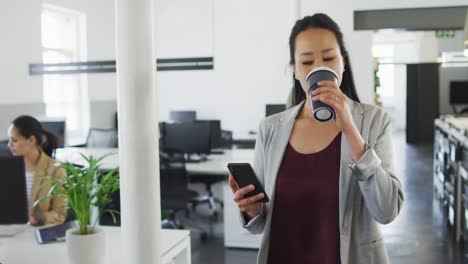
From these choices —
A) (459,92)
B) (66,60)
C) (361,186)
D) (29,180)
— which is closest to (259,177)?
(361,186)

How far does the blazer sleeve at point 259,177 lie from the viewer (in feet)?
5.28

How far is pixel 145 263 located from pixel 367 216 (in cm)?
90

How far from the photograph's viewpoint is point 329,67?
150 centimetres

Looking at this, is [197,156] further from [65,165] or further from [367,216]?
[367,216]

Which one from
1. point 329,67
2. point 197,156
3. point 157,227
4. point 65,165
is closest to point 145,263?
point 157,227

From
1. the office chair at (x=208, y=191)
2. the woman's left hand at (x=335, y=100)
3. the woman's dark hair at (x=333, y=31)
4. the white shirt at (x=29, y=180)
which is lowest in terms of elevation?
the office chair at (x=208, y=191)

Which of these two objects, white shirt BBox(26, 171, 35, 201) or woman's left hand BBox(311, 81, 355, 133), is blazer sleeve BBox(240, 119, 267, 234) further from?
white shirt BBox(26, 171, 35, 201)

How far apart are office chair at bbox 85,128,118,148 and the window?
1.40 meters

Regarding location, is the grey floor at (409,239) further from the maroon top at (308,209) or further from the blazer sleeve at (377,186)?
the blazer sleeve at (377,186)

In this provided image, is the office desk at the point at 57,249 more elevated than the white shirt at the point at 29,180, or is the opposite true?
the white shirt at the point at 29,180

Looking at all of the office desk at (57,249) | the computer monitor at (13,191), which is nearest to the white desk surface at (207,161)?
the office desk at (57,249)

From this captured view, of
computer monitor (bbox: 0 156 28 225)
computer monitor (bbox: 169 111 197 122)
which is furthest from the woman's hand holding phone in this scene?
computer monitor (bbox: 169 111 197 122)

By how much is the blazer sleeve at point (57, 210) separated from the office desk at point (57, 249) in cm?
18

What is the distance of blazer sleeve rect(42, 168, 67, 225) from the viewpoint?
322 cm
